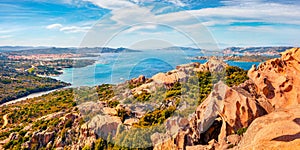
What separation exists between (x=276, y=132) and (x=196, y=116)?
6288 millimetres

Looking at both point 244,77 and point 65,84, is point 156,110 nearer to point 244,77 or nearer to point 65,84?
point 244,77

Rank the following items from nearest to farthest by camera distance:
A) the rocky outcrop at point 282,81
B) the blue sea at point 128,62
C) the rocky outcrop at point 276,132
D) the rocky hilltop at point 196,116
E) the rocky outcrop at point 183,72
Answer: the rocky outcrop at point 276,132 < the rocky hilltop at point 196,116 < the rocky outcrop at point 282,81 < the blue sea at point 128,62 < the rocky outcrop at point 183,72

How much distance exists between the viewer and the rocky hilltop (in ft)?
18.2

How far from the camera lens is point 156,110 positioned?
15086 mm

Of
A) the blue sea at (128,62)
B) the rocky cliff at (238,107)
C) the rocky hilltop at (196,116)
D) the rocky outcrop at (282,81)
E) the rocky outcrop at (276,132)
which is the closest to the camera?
the rocky outcrop at (276,132)

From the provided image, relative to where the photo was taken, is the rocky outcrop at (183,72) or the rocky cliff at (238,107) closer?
the rocky cliff at (238,107)

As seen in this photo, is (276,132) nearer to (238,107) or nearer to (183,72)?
(238,107)

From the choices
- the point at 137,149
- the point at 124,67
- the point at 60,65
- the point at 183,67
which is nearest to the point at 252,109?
the point at 137,149

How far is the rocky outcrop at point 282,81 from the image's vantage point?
28.7 feet

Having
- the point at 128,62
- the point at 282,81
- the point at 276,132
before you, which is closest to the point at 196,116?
the point at 282,81

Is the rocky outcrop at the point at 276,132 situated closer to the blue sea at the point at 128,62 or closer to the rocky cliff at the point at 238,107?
the rocky cliff at the point at 238,107

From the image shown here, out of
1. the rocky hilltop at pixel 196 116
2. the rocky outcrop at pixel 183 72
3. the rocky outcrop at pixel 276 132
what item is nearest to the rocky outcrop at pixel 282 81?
the rocky hilltop at pixel 196 116

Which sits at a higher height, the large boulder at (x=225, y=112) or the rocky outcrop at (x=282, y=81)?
the rocky outcrop at (x=282, y=81)

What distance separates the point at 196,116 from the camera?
11.0 meters
